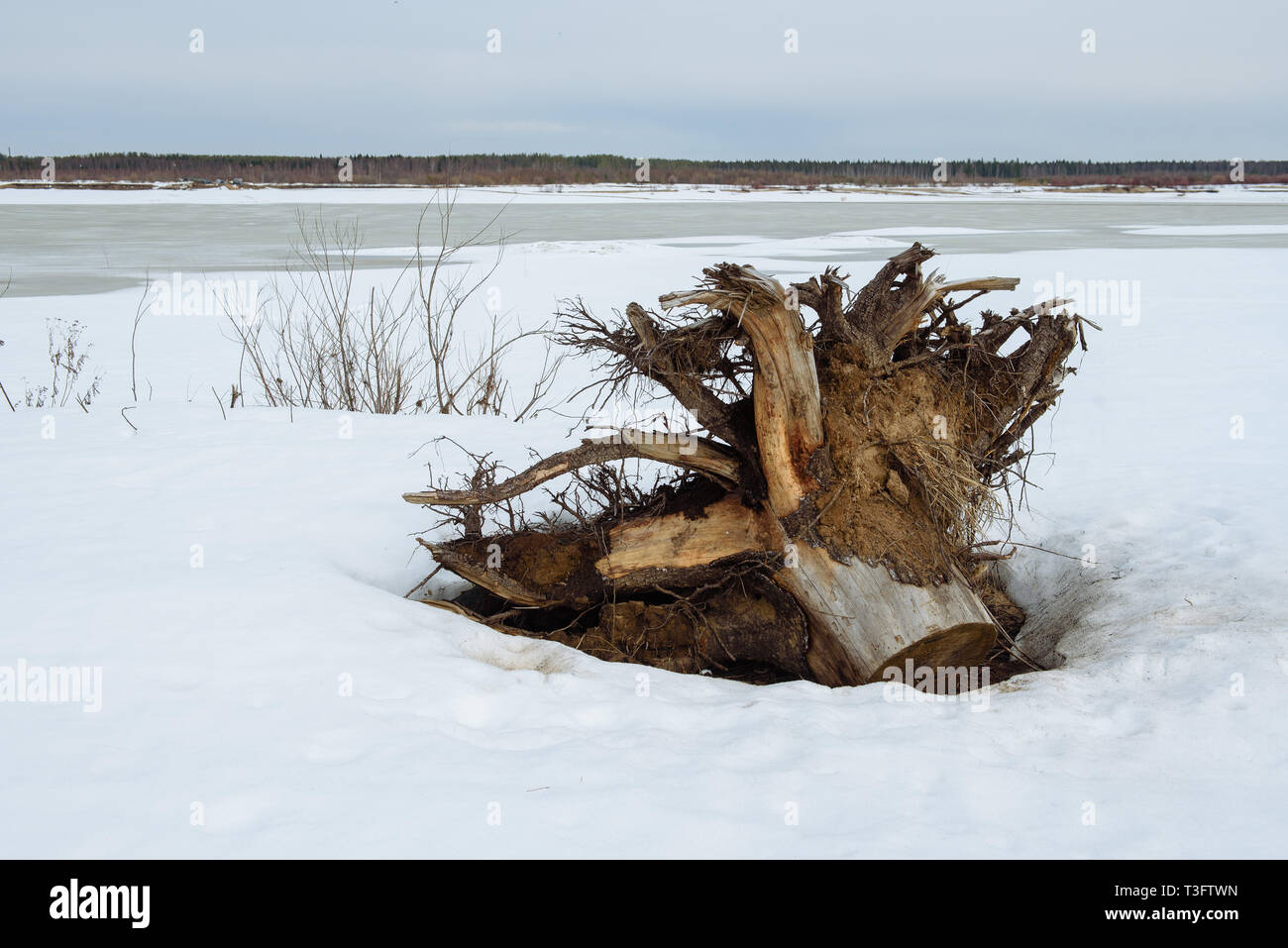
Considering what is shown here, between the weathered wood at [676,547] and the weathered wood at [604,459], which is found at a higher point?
the weathered wood at [604,459]

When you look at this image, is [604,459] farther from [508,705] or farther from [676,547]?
[508,705]

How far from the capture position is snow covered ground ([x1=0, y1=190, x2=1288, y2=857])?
9.64 ft

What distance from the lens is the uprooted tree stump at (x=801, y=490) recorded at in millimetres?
4645

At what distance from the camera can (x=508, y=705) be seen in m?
3.76

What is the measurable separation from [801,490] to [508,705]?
1.69 metres

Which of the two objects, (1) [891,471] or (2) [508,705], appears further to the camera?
(1) [891,471]

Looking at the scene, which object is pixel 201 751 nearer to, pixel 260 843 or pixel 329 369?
pixel 260 843

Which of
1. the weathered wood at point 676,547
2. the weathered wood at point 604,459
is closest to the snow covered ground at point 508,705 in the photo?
the weathered wood at point 604,459

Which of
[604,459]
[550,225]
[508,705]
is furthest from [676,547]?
[550,225]

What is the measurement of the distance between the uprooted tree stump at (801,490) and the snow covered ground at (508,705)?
566 mm

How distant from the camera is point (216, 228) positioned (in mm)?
26469

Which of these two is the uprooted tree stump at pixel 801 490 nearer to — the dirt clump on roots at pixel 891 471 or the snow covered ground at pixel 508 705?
the dirt clump on roots at pixel 891 471

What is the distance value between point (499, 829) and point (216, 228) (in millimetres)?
26679
